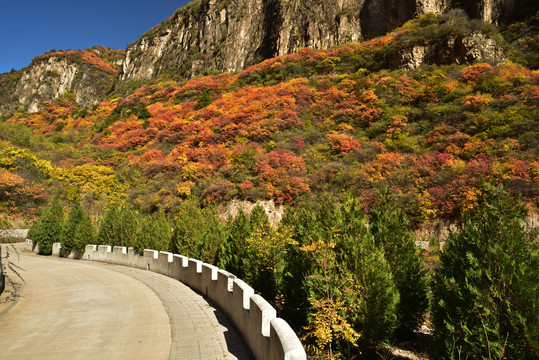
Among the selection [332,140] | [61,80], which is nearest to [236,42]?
[332,140]

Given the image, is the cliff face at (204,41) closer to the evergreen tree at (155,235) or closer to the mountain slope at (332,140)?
the mountain slope at (332,140)

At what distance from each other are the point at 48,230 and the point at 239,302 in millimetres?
30748

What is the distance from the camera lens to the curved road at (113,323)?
664cm

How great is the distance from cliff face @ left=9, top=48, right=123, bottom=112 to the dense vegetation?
5277 centimetres

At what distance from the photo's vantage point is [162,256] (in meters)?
17.4

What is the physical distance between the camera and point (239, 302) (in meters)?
7.86

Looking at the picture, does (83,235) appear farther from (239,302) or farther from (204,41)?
(204,41)

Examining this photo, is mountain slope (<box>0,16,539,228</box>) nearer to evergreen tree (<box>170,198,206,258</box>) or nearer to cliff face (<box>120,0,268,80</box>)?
evergreen tree (<box>170,198,206,258</box>)

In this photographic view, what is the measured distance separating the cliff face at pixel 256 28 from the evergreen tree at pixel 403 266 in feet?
148

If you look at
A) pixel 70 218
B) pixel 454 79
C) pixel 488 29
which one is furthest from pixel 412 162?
pixel 70 218

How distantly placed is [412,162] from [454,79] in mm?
15351

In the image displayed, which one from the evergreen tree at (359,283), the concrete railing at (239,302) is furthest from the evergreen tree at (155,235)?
the evergreen tree at (359,283)

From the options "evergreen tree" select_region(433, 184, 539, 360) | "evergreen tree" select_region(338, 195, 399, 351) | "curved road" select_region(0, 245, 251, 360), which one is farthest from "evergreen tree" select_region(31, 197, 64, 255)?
"evergreen tree" select_region(433, 184, 539, 360)

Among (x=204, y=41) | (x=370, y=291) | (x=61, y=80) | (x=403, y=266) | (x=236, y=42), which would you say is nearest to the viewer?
(x=370, y=291)
